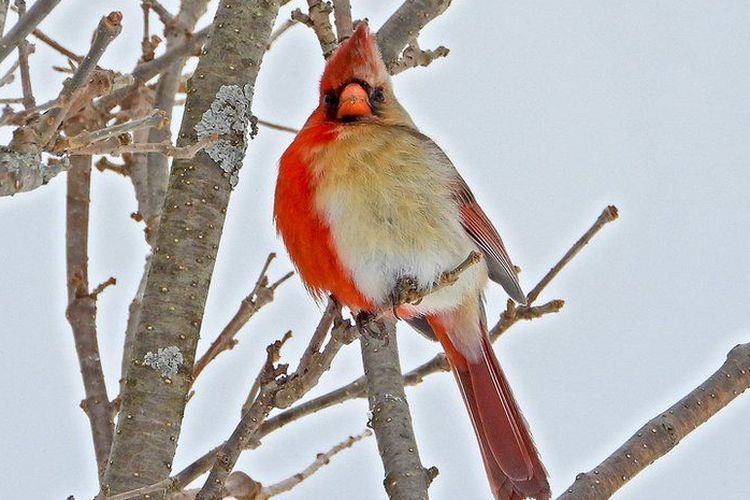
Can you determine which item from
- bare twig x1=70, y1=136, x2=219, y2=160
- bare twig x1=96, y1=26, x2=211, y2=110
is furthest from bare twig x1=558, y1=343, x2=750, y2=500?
bare twig x1=96, y1=26, x2=211, y2=110

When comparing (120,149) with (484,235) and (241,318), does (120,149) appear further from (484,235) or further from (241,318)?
(484,235)

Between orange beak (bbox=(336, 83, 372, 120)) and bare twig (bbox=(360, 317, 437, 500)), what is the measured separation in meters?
0.48

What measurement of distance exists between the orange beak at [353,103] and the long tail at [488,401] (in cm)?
53

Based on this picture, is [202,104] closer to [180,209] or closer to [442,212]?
[180,209]

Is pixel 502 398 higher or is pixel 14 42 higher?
pixel 14 42

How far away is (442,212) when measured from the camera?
239cm

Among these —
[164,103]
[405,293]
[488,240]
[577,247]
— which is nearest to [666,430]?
[577,247]

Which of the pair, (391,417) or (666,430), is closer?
(666,430)

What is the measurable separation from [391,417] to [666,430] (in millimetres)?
601

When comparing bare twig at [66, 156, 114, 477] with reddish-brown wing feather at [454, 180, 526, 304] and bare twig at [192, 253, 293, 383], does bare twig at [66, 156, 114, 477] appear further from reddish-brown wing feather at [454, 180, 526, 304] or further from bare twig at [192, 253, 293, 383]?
reddish-brown wing feather at [454, 180, 526, 304]

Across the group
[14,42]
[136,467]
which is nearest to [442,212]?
[136,467]

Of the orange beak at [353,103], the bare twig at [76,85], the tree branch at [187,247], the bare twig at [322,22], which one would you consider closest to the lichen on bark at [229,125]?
the tree branch at [187,247]

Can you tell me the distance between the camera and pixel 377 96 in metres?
2.65

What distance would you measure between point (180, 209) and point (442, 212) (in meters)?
0.56
